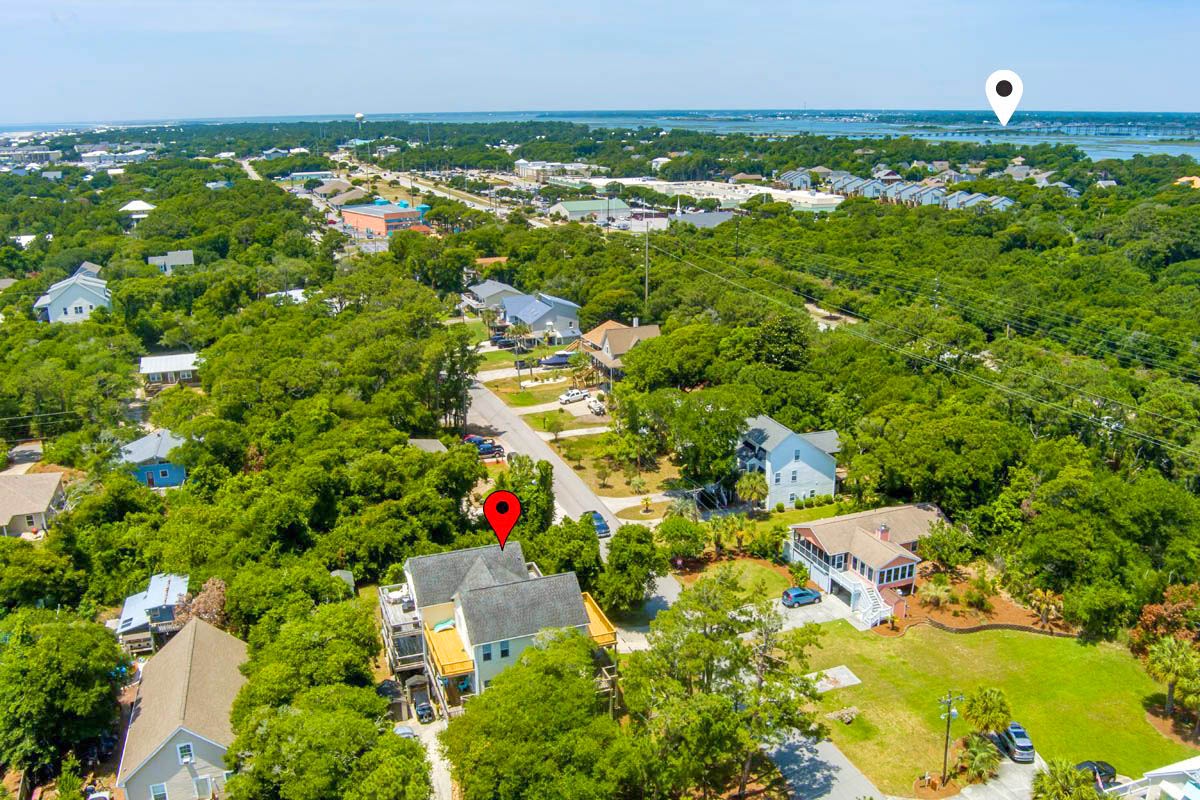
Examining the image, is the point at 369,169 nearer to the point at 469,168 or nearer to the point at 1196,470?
the point at 469,168

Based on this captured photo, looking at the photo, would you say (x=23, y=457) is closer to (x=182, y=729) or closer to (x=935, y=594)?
(x=182, y=729)

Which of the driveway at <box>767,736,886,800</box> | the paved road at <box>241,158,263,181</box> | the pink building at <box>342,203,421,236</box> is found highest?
the paved road at <box>241,158,263,181</box>

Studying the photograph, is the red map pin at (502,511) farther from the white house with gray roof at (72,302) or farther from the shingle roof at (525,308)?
the white house with gray roof at (72,302)

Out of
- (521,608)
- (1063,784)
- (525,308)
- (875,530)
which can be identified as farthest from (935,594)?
(525,308)

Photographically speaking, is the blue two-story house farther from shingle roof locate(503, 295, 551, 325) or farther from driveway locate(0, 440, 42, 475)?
shingle roof locate(503, 295, 551, 325)

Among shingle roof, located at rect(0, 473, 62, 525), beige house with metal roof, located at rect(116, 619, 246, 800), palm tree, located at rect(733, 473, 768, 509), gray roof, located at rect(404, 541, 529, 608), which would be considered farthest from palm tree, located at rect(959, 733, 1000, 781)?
shingle roof, located at rect(0, 473, 62, 525)

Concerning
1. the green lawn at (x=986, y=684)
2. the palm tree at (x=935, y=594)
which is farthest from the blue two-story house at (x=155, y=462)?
the palm tree at (x=935, y=594)

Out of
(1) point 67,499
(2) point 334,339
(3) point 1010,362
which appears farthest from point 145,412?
(3) point 1010,362
